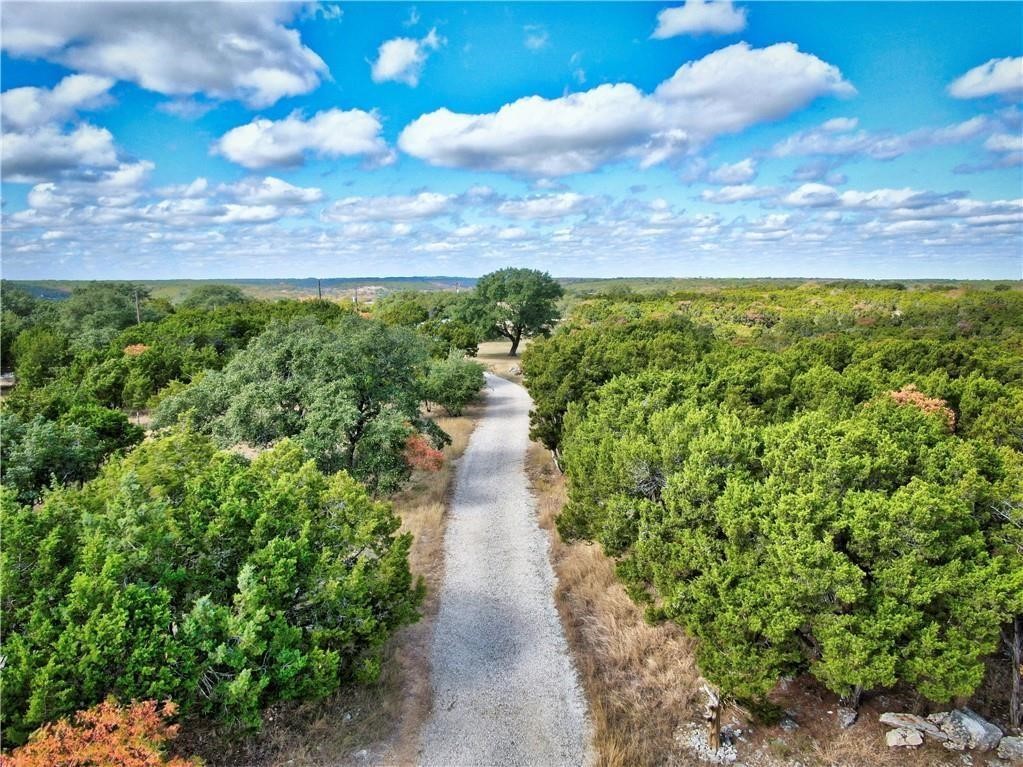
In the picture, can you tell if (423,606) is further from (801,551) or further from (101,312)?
(101,312)

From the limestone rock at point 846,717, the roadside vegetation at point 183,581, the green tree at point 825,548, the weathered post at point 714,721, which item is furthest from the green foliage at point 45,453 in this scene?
the limestone rock at point 846,717

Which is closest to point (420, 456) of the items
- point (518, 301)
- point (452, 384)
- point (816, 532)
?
point (452, 384)

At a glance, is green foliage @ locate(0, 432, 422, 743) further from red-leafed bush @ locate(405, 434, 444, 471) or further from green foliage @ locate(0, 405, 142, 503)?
red-leafed bush @ locate(405, 434, 444, 471)

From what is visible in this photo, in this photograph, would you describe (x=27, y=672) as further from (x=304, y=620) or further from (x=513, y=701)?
(x=513, y=701)

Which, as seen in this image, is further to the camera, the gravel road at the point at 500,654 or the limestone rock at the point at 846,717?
the limestone rock at the point at 846,717

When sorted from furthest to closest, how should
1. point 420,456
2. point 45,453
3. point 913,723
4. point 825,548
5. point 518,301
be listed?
point 518,301
point 420,456
point 45,453
point 913,723
point 825,548

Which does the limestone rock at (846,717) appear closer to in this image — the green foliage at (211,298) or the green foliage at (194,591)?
the green foliage at (194,591)

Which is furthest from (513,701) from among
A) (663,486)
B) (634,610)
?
(663,486)
